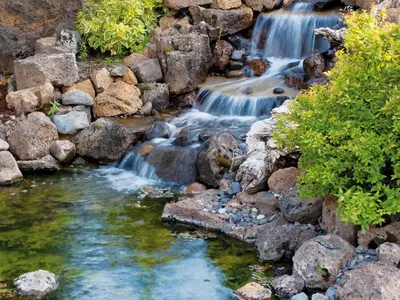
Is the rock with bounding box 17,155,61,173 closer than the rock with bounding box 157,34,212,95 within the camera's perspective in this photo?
Yes

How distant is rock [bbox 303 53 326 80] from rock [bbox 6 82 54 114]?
6.25m

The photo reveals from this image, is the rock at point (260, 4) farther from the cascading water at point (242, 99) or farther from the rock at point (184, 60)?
the rock at point (184, 60)

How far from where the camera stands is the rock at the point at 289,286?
23.9ft

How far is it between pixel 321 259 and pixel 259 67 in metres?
8.84

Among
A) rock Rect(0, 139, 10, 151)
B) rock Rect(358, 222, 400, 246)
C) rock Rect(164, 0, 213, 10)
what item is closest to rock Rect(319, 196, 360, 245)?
rock Rect(358, 222, 400, 246)

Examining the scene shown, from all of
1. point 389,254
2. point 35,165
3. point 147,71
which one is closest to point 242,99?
point 147,71

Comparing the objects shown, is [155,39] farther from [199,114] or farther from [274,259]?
[274,259]

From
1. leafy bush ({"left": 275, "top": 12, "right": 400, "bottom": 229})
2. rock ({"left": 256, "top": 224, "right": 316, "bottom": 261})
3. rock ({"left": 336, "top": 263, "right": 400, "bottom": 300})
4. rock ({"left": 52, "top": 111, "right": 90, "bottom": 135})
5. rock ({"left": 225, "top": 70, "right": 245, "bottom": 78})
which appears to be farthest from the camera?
rock ({"left": 225, "top": 70, "right": 245, "bottom": 78})

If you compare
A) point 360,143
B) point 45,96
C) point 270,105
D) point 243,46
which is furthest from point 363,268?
point 243,46

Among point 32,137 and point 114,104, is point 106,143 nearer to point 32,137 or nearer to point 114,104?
point 32,137

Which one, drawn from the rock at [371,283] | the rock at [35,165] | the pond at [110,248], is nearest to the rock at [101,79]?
the rock at [35,165]

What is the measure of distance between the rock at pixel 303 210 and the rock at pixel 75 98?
273 inches

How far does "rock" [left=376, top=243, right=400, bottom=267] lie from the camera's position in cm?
711

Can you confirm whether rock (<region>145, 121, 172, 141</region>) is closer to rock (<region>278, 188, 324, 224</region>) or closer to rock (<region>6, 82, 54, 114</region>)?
rock (<region>6, 82, 54, 114</region>)
